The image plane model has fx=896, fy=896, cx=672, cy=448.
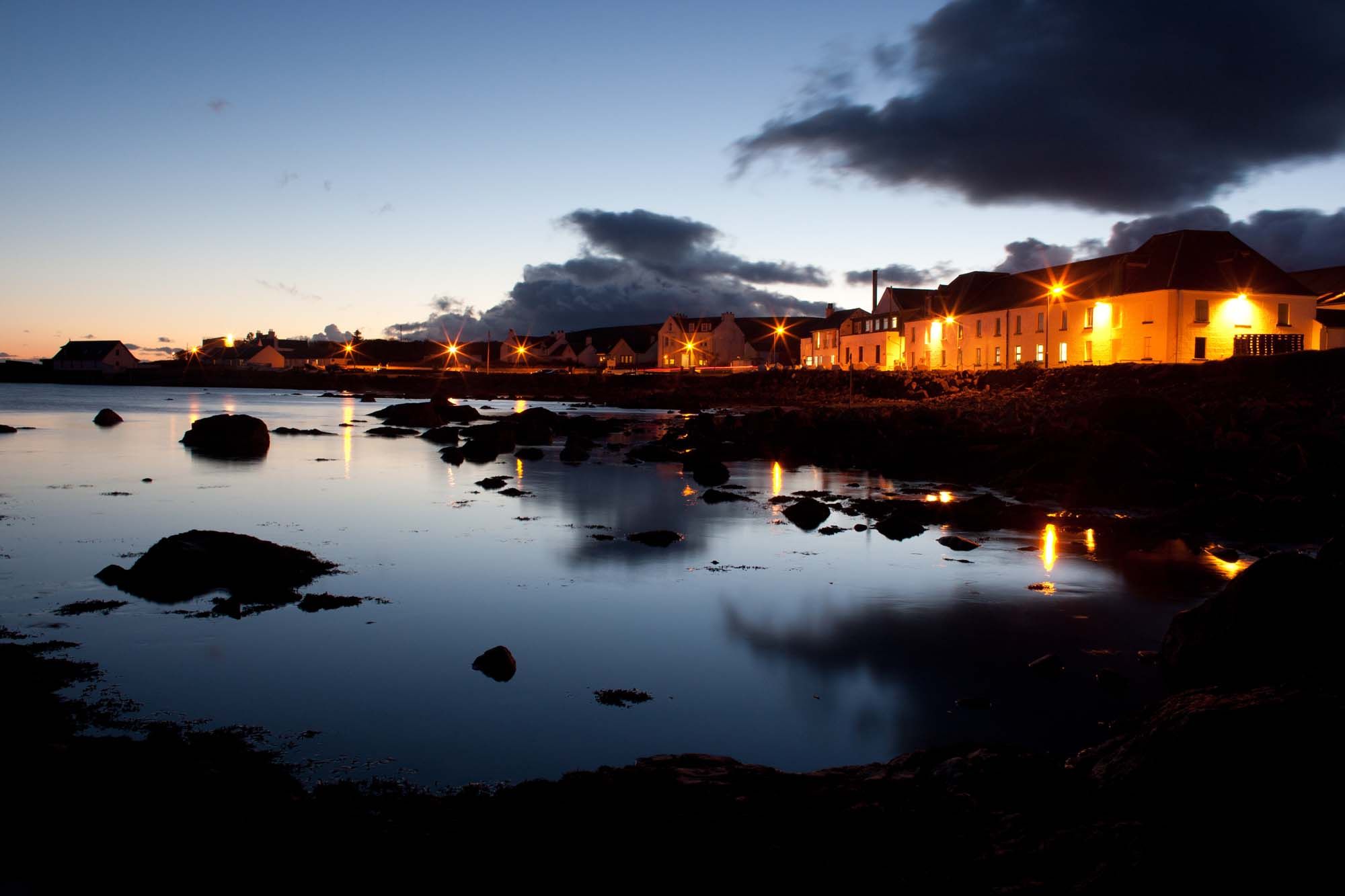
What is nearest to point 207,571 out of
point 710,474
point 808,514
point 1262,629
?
point 808,514

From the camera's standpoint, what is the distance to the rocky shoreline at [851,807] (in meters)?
5.02

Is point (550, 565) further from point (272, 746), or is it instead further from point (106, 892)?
point (106, 892)

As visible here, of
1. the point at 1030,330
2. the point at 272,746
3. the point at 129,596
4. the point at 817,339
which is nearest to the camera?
the point at 272,746

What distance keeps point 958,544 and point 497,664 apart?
1073 centimetres

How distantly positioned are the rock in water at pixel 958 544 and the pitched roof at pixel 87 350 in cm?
17362

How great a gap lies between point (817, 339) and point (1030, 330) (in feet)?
121

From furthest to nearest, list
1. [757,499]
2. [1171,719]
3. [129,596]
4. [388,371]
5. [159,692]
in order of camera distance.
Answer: [388,371], [757,499], [129,596], [159,692], [1171,719]

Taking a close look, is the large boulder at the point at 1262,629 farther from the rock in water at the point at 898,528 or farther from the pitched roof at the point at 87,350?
the pitched roof at the point at 87,350

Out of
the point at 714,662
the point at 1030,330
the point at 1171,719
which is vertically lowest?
the point at 714,662

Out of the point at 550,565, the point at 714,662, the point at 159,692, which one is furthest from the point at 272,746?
the point at 550,565

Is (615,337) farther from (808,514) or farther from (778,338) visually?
(808,514)

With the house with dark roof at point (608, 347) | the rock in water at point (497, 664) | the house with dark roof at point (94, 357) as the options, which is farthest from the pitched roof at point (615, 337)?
the rock in water at point (497, 664)

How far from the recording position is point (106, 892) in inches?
222

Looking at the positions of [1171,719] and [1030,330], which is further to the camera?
[1030,330]
